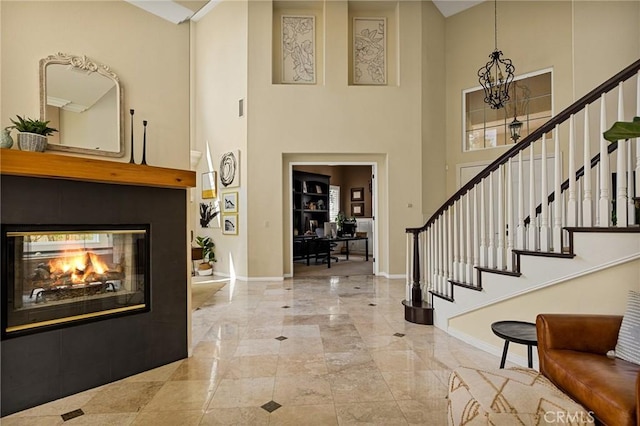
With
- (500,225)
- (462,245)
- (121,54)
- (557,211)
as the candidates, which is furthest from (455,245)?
(121,54)

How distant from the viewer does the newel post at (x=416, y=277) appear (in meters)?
4.09

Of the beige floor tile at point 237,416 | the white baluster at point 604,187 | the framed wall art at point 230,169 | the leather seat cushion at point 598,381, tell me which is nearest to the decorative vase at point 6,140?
the beige floor tile at point 237,416

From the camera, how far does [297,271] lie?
7.84 meters

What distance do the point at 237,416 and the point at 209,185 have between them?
6.23 m

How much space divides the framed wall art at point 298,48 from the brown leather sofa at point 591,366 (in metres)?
6.29

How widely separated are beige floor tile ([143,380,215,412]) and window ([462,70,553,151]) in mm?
6805

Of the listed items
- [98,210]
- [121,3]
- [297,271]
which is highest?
[121,3]

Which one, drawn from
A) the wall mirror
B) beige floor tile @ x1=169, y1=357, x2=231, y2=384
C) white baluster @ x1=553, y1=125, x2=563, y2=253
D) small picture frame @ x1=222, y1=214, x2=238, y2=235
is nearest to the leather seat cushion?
white baluster @ x1=553, y1=125, x2=563, y2=253

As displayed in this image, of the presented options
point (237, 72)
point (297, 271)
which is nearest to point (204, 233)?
point (297, 271)

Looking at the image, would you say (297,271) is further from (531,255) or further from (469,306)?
(531,255)

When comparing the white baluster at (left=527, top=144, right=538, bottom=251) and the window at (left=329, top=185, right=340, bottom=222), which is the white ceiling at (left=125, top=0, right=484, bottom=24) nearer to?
the white baluster at (left=527, top=144, right=538, bottom=251)

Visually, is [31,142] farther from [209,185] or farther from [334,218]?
[334,218]

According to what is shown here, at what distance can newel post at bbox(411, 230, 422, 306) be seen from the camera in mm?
4094

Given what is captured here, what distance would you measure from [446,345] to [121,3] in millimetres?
4116
